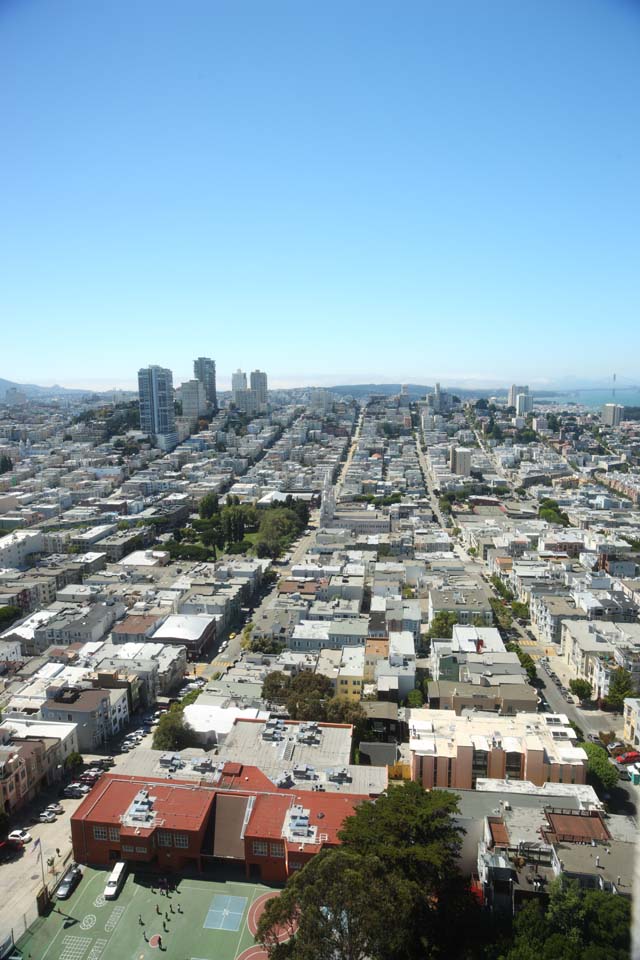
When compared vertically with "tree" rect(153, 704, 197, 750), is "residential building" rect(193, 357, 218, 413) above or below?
above

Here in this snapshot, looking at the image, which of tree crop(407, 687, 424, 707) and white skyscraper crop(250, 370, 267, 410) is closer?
tree crop(407, 687, 424, 707)

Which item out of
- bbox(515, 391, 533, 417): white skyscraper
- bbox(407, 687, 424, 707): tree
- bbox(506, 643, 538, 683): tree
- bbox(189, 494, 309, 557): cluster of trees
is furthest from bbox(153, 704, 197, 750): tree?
bbox(515, 391, 533, 417): white skyscraper

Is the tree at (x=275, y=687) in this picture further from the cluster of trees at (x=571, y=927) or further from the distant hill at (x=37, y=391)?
the distant hill at (x=37, y=391)

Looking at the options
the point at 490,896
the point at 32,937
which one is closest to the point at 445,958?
the point at 490,896

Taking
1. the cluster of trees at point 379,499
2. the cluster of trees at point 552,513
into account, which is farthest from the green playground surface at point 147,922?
the cluster of trees at point 379,499

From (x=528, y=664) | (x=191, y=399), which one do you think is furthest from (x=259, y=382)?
(x=528, y=664)

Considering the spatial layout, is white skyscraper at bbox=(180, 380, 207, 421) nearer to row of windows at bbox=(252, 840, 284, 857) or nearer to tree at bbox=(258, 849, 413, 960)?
row of windows at bbox=(252, 840, 284, 857)
